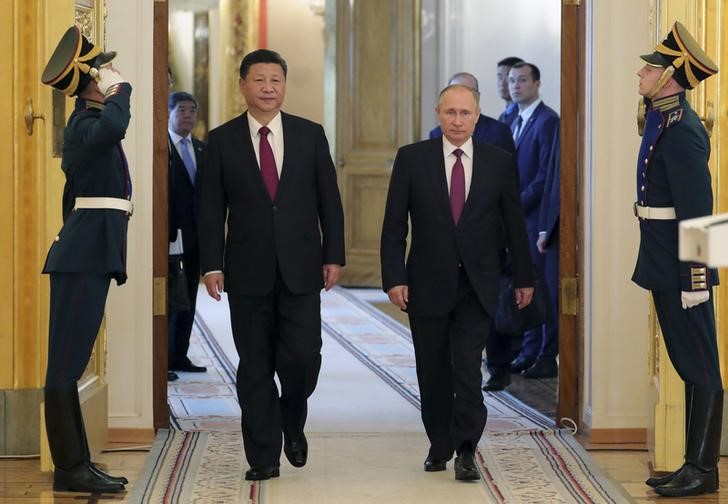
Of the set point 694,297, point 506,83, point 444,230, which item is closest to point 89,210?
point 444,230

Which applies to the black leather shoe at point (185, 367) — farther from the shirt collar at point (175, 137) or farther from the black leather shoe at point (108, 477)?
the black leather shoe at point (108, 477)

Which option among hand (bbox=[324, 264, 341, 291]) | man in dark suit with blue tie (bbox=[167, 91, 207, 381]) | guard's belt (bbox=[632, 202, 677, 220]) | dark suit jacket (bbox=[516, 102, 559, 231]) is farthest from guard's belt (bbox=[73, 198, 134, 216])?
dark suit jacket (bbox=[516, 102, 559, 231])

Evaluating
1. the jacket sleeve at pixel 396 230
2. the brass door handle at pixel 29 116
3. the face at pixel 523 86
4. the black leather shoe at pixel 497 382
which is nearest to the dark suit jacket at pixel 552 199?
the face at pixel 523 86

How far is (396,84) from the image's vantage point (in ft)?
42.5

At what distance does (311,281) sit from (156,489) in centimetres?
93

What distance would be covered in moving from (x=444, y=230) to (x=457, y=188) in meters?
0.17

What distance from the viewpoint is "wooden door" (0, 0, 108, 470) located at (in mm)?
5605

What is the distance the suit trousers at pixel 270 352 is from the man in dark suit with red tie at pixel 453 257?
357 mm

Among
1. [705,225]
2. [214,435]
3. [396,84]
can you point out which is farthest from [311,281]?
[396,84]

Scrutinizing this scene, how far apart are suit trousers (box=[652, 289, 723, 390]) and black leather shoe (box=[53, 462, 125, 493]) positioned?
6.64 feet

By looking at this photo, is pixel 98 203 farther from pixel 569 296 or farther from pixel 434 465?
pixel 569 296

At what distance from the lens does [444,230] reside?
5254mm

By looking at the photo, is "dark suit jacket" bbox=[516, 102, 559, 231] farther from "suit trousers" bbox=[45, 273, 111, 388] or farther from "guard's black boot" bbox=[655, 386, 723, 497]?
"suit trousers" bbox=[45, 273, 111, 388]

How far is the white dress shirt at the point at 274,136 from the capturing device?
525cm
